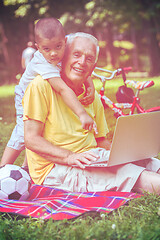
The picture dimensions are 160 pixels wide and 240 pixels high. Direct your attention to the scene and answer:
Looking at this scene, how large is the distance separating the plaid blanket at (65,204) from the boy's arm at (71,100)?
0.49 metres


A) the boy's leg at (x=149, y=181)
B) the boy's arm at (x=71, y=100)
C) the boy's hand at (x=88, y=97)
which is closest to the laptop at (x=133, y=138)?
the boy's leg at (x=149, y=181)

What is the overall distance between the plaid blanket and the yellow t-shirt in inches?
8.3

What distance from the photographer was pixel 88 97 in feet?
8.46

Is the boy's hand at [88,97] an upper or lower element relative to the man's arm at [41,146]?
upper

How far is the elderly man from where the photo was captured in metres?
2.34

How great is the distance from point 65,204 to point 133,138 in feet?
2.10

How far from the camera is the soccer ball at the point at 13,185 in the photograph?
241 cm

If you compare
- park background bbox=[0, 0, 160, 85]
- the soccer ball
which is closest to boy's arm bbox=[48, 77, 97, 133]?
the soccer ball

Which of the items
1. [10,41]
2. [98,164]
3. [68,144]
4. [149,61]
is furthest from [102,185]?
[149,61]

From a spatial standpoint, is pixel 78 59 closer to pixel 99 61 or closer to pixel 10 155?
pixel 99 61

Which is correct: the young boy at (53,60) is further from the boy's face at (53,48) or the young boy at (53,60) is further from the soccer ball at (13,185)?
the soccer ball at (13,185)

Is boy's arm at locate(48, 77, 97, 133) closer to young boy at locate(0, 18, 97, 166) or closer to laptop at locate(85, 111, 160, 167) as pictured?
young boy at locate(0, 18, 97, 166)

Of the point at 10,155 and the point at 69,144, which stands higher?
the point at 69,144

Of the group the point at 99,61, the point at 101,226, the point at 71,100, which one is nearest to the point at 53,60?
the point at 71,100
